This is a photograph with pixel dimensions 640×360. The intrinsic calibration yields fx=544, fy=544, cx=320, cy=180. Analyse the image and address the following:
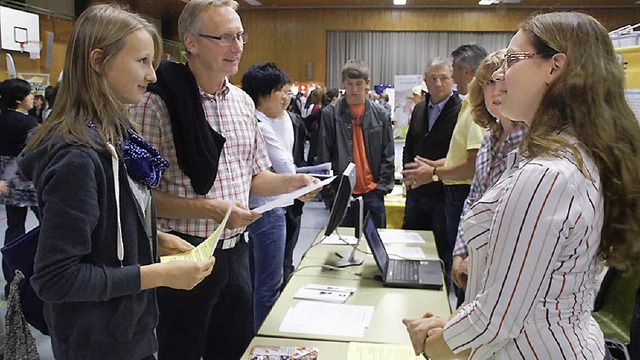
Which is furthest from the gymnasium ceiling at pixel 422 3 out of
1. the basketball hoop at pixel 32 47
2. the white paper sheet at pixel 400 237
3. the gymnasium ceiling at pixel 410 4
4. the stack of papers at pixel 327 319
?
the stack of papers at pixel 327 319

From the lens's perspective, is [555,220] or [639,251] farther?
[639,251]

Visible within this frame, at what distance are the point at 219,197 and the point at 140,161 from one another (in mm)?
639

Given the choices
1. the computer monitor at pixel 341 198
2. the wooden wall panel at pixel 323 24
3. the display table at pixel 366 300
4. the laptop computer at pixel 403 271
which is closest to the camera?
the display table at pixel 366 300

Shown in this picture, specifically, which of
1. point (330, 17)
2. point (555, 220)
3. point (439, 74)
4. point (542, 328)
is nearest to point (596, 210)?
point (555, 220)

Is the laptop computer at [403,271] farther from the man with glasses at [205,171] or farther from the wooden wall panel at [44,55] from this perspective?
the wooden wall panel at [44,55]

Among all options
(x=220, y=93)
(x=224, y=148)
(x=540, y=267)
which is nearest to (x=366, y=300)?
(x=224, y=148)

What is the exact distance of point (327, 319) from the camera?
77.9 inches

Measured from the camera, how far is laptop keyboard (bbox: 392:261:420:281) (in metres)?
2.46

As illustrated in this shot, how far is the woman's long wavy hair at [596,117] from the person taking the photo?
107 centimetres

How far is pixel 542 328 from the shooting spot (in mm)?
1089

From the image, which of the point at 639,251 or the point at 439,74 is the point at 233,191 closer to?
the point at 639,251

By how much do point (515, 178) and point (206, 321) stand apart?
4.41ft

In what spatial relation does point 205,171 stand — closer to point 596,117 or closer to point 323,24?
point 596,117

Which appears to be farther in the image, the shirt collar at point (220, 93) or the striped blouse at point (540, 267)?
the shirt collar at point (220, 93)
